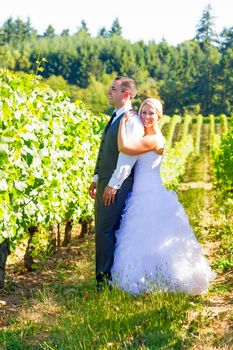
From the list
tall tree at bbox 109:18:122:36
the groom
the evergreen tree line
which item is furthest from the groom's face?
tall tree at bbox 109:18:122:36

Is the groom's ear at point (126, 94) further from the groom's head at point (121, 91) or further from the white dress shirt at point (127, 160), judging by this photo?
the white dress shirt at point (127, 160)

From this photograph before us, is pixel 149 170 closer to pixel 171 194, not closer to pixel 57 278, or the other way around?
pixel 171 194

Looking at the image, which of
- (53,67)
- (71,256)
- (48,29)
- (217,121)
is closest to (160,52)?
(53,67)

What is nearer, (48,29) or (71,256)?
(71,256)

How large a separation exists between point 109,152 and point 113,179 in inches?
12.3

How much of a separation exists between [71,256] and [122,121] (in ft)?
12.1

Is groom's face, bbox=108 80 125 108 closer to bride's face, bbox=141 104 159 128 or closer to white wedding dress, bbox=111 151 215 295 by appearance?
bride's face, bbox=141 104 159 128

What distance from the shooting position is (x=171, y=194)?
5.07 m

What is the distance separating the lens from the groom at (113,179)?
4.86m

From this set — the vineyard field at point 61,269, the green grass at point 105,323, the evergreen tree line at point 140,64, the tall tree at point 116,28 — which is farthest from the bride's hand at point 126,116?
the tall tree at point 116,28

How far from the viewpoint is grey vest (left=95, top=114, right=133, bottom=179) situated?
4973mm

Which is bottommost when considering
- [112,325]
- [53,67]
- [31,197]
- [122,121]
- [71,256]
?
→ [71,256]

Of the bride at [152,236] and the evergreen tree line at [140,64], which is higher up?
the evergreen tree line at [140,64]

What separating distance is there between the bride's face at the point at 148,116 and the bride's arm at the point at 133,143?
0.46 ft
